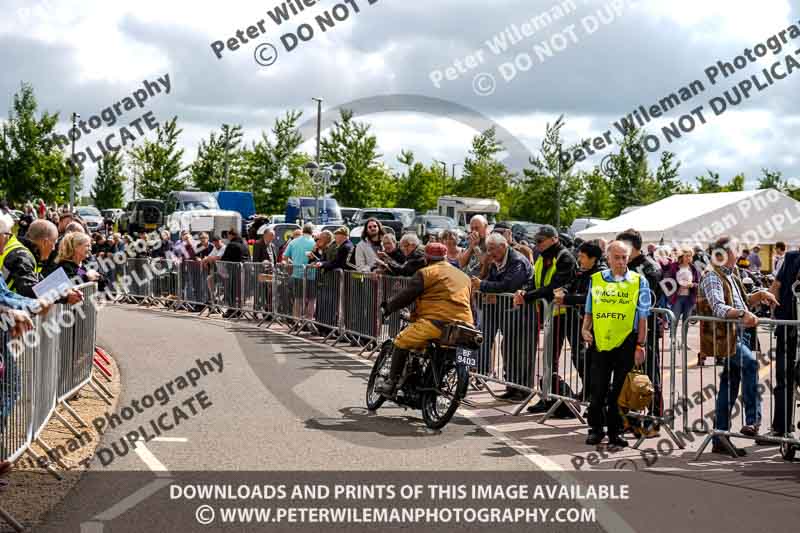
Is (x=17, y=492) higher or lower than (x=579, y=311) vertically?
lower

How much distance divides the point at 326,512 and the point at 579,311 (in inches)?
Result: 193

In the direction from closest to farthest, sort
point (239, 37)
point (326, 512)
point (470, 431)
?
point (326, 512)
point (470, 431)
point (239, 37)

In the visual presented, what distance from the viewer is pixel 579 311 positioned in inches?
420

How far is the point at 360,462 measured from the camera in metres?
8.12

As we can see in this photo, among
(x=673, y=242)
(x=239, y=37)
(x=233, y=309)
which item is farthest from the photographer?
(x=673, y=242)

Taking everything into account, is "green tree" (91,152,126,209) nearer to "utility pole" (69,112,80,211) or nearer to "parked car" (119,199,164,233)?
"utility pole" (69,112,80,211)

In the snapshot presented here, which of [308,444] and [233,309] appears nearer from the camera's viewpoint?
[308,444]

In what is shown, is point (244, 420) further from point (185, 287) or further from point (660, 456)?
point (185, 287)

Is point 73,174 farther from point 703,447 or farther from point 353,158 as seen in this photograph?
point 703,447

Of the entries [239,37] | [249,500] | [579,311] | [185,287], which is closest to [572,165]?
[185,287]

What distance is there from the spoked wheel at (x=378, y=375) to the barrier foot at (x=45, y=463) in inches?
144

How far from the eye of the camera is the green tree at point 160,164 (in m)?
65.6

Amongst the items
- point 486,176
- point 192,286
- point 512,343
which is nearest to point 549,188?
point 486,176

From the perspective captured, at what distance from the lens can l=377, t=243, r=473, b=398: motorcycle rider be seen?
10273mm
